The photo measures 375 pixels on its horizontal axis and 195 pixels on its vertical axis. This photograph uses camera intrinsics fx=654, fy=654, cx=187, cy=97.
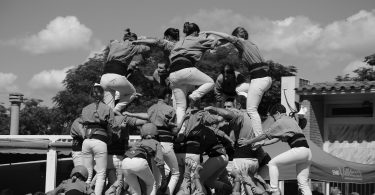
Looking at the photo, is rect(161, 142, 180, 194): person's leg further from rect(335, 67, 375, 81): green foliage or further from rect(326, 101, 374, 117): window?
rect(335, 67, 375, 81): green foliage

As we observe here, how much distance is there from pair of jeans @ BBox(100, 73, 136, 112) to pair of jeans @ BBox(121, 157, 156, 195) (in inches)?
79.2

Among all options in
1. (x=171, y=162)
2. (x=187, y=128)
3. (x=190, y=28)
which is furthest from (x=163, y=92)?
(x=190, y=28)

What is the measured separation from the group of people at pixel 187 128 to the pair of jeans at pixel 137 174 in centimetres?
2

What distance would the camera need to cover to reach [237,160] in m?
11.5

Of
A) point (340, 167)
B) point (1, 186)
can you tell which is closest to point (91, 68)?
point (1, 186)

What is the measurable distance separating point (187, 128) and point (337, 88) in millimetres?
10607

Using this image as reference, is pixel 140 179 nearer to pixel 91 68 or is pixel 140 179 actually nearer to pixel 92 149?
pixel 92 149

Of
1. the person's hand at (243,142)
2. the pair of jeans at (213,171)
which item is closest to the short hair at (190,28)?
the person's hand at (243,142)

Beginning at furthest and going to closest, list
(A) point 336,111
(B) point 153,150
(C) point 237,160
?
(A) point 336,111 < (C) point 237,160 < (B) point 153,150

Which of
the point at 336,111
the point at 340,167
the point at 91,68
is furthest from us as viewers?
the point at 91,68

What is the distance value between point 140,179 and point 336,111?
43.8 feet

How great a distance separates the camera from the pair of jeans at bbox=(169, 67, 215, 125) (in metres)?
11.6

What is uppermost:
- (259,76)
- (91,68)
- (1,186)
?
(91,68)

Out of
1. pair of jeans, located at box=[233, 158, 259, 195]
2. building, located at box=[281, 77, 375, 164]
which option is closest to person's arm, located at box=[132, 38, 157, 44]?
pair of jeans, located at box=[233, 158, 259, 195]
